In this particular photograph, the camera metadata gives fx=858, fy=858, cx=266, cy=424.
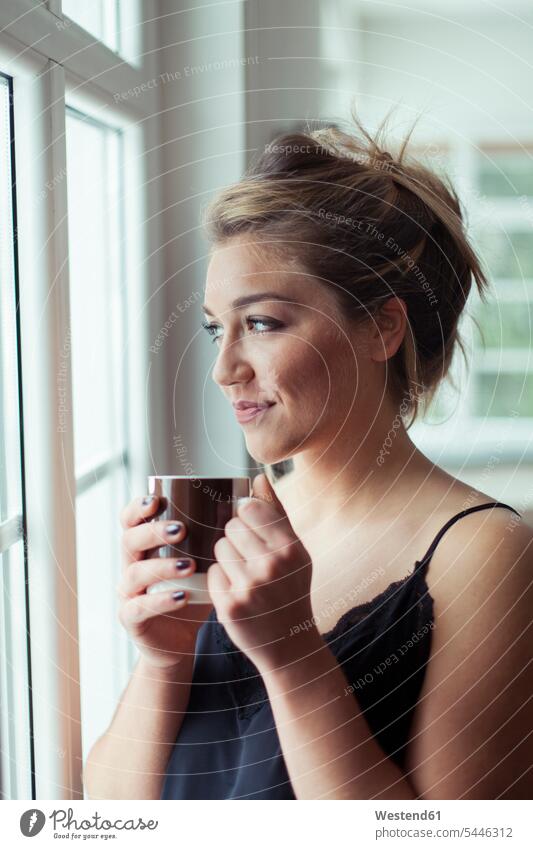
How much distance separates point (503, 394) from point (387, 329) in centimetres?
10

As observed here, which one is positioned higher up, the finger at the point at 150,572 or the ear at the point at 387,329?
the ear at the point at 387,329

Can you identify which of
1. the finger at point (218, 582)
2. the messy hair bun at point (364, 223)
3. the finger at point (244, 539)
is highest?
the messy hair bun at point (364, 223)

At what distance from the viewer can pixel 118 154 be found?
59cm

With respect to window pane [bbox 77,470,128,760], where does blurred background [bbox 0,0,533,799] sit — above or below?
above

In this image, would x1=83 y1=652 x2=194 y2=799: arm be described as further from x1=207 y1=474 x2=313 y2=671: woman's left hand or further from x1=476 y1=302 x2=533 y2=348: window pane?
x1=476 y1=302 x2=533 y2=348: window pane

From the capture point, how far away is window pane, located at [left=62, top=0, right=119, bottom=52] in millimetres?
570

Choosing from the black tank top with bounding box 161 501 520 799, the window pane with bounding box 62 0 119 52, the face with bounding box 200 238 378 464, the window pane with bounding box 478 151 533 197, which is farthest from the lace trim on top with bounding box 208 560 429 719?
the window pane with bounding box 62 0 119 52

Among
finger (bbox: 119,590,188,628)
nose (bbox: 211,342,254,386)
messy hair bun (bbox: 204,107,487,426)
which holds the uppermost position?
messy hair bun (bbox: 204,107,487,426)

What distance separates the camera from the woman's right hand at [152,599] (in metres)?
0.54

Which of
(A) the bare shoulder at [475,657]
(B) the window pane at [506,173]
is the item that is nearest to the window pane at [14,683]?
(A) the bare shoulder at [475,657]

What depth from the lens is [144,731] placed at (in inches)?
23.2

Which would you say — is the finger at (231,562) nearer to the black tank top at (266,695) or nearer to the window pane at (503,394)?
the black tank top at (266,695)
